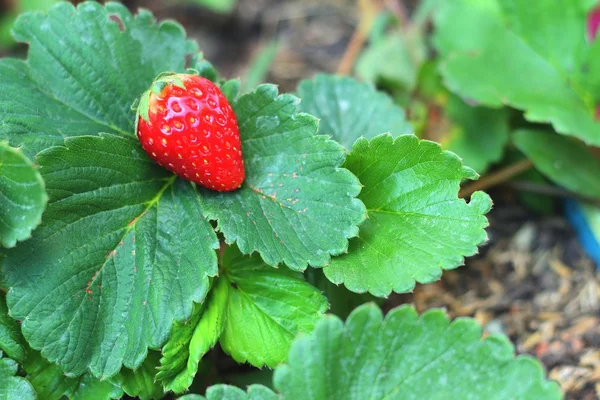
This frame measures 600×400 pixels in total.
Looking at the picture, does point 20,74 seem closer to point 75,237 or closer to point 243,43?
point 75,237

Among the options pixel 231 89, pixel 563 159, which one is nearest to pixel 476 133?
pixel 563 159

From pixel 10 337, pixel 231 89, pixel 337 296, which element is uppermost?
pixel 231 89

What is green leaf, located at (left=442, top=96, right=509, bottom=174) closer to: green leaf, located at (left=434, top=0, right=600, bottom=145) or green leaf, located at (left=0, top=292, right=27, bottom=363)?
green leaf, located at (left=434, top=0, right=600, bottom=145)

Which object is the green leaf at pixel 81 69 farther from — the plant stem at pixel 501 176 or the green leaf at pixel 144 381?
the plant stem at pixel 501 176

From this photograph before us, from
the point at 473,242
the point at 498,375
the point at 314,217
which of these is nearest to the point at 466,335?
the point at 498,375

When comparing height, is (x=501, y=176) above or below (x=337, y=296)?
above

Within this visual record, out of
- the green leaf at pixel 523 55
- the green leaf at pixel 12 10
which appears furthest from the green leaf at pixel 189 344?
the green leaf at pixel 12 10

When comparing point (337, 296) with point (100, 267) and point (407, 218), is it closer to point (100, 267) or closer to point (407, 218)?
point (407, 218)
